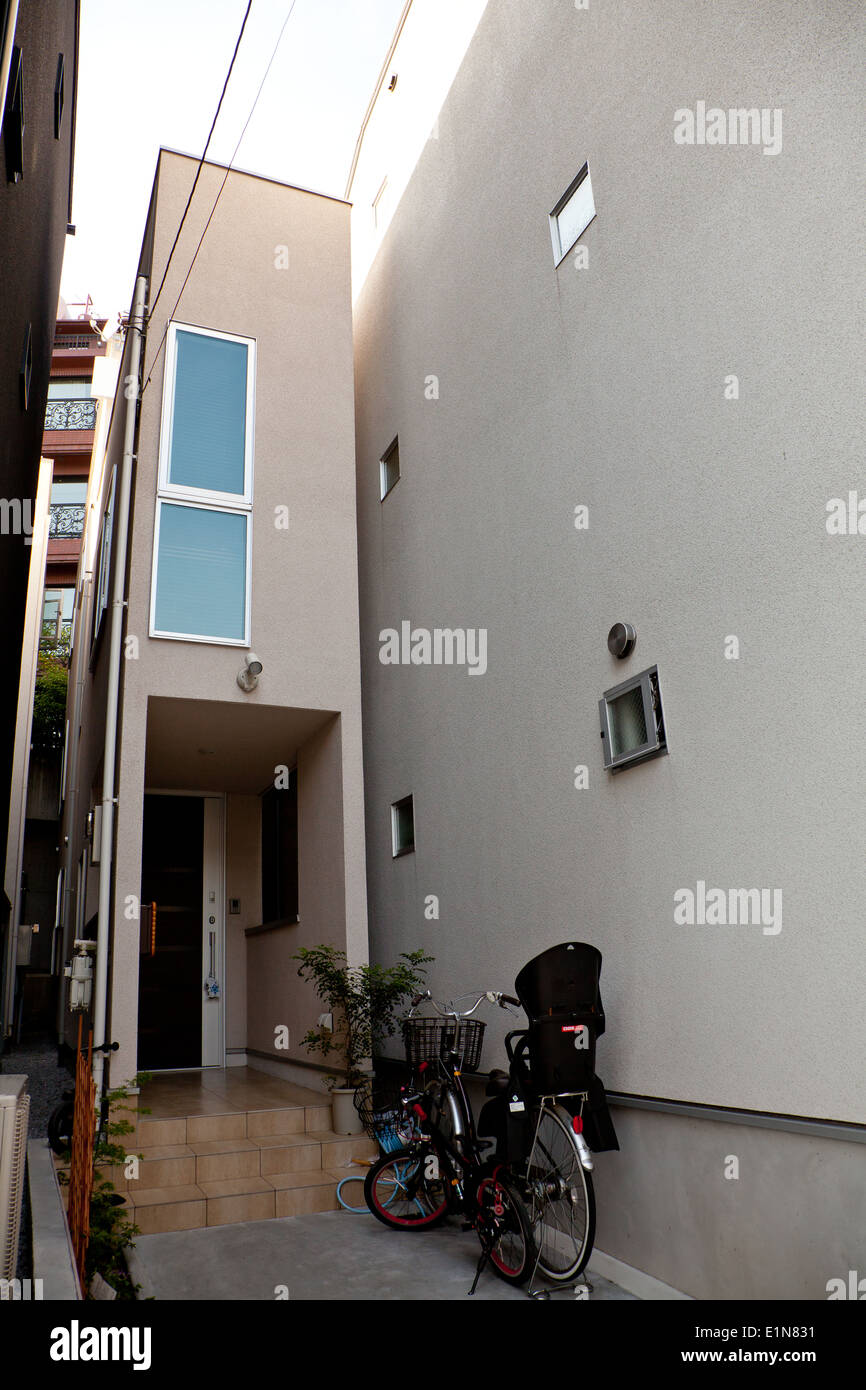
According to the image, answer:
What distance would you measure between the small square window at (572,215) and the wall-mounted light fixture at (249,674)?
122 inches

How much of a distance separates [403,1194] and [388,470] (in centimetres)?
541

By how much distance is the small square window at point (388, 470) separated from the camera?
7.70m

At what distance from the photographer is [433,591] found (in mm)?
6551

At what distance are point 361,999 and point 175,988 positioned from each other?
118 inches

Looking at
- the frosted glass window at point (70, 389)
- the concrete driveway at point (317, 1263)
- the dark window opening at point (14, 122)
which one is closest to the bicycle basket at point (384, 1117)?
the concrete driveway at point (317, 1263)

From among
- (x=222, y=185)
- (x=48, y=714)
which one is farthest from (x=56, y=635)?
(x=222, y=185)

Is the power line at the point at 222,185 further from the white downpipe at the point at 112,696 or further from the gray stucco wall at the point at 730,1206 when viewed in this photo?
the gray stucco wall at the point at 730,1206

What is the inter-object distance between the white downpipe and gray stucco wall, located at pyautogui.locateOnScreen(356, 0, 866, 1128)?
2.04 meters

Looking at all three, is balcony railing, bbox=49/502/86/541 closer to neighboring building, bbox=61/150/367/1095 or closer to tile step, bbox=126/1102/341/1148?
neighboring building, bbox=61/150/367/1095

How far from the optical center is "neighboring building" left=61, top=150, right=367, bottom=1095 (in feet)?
20.3

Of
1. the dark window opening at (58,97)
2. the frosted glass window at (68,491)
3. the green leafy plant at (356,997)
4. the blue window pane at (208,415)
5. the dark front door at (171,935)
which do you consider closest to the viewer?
the green leafy plant at (356,997)

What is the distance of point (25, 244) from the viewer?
5.90 metres

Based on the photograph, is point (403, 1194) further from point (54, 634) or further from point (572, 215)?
point (54, 634)

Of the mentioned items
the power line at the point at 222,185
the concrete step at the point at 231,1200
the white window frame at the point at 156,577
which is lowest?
the concrete step at the point at 231,1200
